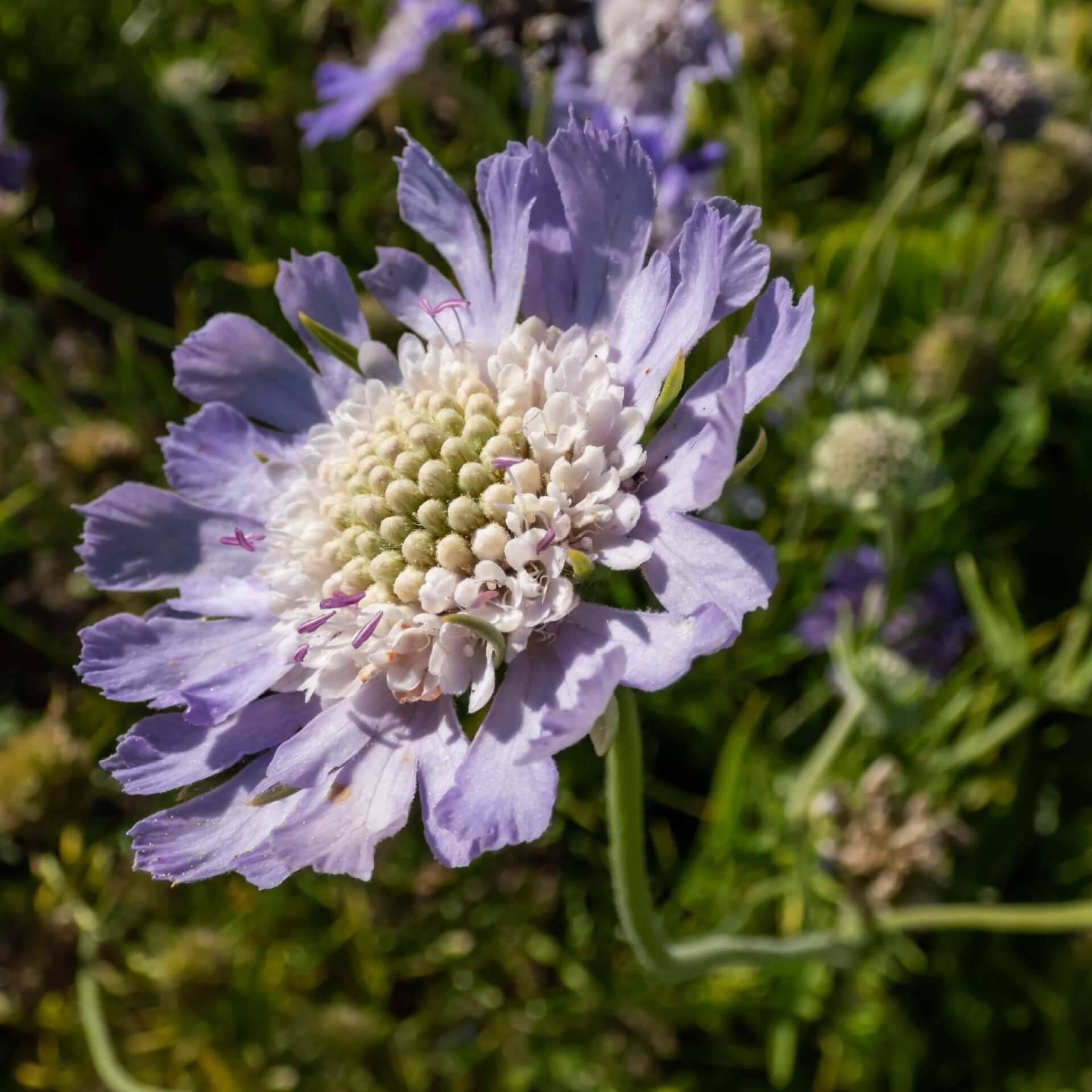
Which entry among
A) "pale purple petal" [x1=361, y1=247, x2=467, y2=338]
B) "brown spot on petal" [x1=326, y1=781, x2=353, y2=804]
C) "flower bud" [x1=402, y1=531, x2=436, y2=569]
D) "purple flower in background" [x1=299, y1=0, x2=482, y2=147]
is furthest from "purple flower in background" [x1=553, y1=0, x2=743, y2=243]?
"brown spot on petal" [x1=326, y1=781, x2=353, y2=804]

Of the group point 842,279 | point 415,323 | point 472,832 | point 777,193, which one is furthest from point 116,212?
point 472,832

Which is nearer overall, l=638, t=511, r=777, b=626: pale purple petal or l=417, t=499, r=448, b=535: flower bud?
l=638, t=511, r=777, b=626: pale purple petal

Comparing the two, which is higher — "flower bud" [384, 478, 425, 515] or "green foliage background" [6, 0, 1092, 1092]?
"flower bud" [384, 478, 425, 515]

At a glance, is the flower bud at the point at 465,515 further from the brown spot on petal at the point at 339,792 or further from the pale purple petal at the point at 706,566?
the brown spot on petal at the point at 339,792

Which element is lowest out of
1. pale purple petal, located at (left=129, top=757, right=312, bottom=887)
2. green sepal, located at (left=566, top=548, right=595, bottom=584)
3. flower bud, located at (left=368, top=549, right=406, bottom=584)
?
pale purple petal, located at (left=129, top=757, right=312, bottom=887)

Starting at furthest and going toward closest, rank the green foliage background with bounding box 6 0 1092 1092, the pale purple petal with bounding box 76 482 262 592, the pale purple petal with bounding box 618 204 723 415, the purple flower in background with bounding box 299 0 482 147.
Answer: the purple flower in background with bounding box 299 0 482 147 < the green foliage background with bounding box 6 0 1092 1092 < the pale purple petal with bounding box 76 482 262 592 < the pale purple petal with bounding box 618 204 723 415

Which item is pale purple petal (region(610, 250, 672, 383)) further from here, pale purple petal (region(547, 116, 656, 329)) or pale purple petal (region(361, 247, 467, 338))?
pale purple petal (region(361, 247, 467, 338))

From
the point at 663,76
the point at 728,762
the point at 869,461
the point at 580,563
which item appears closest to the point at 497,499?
the point at 580,563
